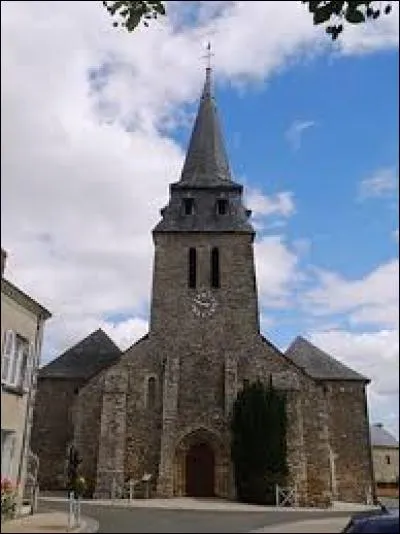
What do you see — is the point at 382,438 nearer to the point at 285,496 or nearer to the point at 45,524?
the point at 285,496

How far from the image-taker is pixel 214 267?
32.5 metres

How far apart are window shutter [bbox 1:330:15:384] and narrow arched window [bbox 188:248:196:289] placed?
1560 cm

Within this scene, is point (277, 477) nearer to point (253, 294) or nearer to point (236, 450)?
point (236, 450)

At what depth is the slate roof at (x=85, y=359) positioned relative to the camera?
32.4 meters

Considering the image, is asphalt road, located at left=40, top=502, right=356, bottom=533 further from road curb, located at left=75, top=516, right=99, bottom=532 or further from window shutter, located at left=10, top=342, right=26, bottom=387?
window shutter, located at left=10, top=342, right=26, bottom=387

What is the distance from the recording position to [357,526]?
11211 millimetres

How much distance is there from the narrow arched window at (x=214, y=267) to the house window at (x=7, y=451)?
53.4 ft

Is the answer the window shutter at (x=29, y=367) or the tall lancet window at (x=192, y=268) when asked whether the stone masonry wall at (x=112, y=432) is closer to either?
the tall lancet window at (x=192, y=268)

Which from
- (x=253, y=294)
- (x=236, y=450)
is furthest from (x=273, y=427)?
(x=253, y=294)

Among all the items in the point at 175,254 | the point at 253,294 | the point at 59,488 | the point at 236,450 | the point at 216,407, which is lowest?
the point at 59,488

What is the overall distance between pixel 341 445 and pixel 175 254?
41.5 feet

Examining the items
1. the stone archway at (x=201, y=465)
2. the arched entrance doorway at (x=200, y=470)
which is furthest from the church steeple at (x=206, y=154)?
the arched entrance doorway at (x=200, y=470)

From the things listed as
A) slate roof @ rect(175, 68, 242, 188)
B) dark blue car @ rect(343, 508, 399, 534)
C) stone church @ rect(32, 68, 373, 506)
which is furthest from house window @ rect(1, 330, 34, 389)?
slate roof @ rect(175, 68, 242, 188)

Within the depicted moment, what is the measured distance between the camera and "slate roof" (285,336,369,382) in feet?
106
